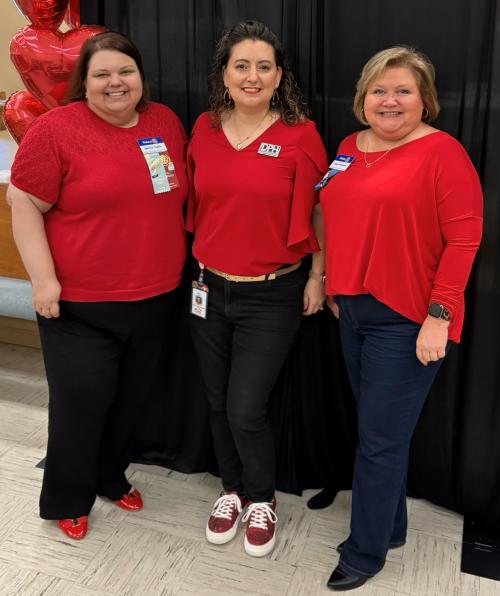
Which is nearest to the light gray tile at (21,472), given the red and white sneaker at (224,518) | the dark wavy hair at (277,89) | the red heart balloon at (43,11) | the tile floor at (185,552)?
the tile floor at (185,552)

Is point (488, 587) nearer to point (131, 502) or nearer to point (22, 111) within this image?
point (131, 502)

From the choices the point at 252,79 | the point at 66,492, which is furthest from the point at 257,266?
the point at 66,492

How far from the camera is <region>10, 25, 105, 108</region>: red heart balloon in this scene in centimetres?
213

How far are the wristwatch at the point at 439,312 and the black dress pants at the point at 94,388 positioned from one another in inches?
34.5

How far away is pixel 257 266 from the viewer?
1960 millimetres

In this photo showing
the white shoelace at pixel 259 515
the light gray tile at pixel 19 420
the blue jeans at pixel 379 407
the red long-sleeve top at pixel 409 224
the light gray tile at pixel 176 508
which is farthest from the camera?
the light gray tile at pixel 19 420

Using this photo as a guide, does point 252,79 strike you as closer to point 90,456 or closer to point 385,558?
point 90,456

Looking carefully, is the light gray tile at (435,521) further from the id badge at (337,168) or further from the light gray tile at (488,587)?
the id badge at (337,168)

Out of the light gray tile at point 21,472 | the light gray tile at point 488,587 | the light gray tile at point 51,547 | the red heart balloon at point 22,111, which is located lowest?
the light gray tile at point 51,547

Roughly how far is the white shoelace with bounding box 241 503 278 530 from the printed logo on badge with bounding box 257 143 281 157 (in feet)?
4.02

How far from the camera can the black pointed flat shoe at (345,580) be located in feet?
6.69

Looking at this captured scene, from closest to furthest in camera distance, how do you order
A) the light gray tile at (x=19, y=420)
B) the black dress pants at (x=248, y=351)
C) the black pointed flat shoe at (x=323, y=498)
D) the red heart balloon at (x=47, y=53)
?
the black dress pants at (x=248, y=351) < the red heart balloon at (x=47, y=53) < the black pointed flat shoe at (x=323, y=498) < the light gray tile at (x=19, y=420)

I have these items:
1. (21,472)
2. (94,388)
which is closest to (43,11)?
(94,388)

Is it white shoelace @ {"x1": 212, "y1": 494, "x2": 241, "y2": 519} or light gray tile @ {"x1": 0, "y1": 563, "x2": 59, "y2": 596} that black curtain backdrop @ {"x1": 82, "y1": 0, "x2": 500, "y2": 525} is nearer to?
white shoelace @ {"x1": 212, "y1": 494, "x2": 241, "y2": 519}
